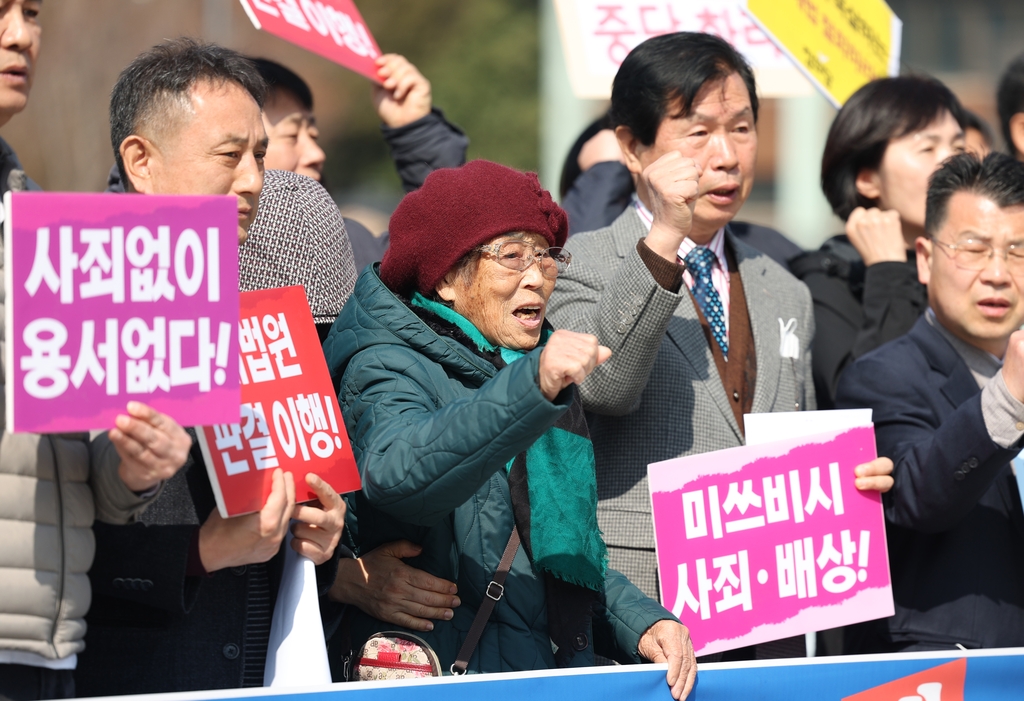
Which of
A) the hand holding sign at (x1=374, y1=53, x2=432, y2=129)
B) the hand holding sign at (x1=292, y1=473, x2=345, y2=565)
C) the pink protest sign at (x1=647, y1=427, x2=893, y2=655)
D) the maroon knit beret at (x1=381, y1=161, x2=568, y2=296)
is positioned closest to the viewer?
the hand holding sign at (x1=292, y1=473, x2=345, y2=565)

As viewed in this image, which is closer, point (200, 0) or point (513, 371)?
point (513, 371)

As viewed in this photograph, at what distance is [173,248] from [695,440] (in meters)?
1.65

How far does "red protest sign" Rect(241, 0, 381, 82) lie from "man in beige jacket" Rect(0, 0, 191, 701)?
1.74m

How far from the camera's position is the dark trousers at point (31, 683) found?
2.32 meters

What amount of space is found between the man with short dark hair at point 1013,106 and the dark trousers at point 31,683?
4007mm

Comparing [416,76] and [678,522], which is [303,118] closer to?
[416,76]

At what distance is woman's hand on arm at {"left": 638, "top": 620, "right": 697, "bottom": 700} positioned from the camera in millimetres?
2709

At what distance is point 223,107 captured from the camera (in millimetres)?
2770

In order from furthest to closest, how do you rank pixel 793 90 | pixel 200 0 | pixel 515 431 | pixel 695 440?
pixel 200 0
pixel 793 90
pixel 695 440
pixel 515 431

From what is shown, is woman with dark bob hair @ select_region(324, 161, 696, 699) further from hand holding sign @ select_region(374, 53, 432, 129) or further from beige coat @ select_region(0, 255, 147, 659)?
hand holding sign @ select_region(374, 53, 432, 129)

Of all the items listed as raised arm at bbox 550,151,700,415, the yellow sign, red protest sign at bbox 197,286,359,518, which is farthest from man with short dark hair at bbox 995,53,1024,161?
red protest sign at bbox 197,286,359,518

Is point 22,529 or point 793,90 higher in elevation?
point 793,90

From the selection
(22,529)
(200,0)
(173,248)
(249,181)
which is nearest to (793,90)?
(249,181)

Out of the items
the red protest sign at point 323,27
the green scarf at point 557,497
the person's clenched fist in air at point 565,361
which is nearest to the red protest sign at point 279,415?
the green scarf at point 557,497
